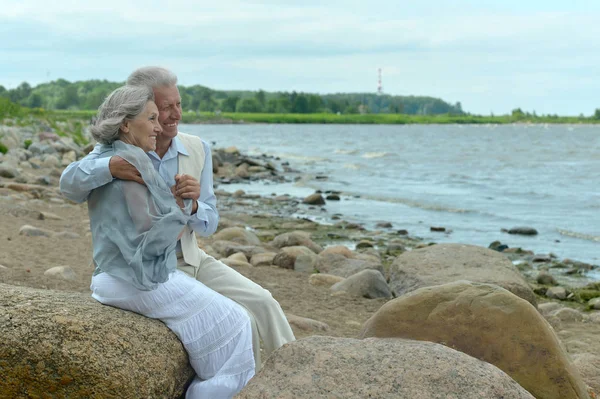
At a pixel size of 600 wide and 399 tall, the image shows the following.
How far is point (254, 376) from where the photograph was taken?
391 cm

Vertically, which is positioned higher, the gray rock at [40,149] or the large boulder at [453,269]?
the gray rock at [40,149]

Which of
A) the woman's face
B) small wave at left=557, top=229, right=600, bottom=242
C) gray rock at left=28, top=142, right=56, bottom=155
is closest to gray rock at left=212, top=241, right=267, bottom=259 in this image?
the woman's face

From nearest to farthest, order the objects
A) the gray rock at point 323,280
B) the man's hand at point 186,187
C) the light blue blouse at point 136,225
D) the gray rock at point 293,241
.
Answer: the light blue blouse at point 136,225
the man's hand at point 186,187
the gray rock at point 323,280
the gray rock at point 293,241

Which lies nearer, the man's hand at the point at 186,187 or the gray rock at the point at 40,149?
the man's hand at the point at 186,187

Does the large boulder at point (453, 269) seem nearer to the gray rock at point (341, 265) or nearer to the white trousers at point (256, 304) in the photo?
the gray rock at point (341, 265)

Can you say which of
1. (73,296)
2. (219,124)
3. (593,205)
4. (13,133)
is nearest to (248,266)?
(73,296)

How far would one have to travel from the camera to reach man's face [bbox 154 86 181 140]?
428cm

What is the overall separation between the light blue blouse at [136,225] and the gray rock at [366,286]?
5.37 m

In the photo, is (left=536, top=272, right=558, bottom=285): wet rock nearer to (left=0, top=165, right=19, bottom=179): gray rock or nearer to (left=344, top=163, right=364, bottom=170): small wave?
(left=0, top=165, right=19, bottom=179): gray rock

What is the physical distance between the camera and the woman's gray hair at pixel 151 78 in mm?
4254

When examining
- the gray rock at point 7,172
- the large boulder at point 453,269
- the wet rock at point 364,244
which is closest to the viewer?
the large boulder at point 453,269

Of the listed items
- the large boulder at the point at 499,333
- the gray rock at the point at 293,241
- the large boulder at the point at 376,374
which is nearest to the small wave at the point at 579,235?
the gray rock at the point at 293,241

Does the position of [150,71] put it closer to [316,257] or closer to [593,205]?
[316,257]

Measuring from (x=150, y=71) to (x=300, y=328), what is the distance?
347cm
